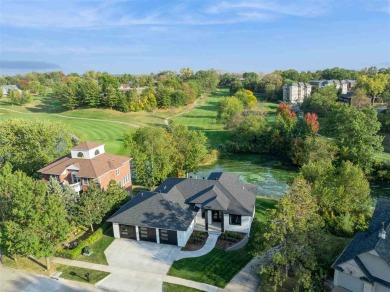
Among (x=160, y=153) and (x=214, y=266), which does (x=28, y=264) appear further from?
(x=160, y=153)

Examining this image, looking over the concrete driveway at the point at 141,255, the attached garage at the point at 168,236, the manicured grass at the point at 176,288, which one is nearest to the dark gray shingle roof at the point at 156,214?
the attached garage at the point at 168,236

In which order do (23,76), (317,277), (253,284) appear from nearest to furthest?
(317,277) → (253,284) → (23,76)

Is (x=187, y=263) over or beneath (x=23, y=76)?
beneath

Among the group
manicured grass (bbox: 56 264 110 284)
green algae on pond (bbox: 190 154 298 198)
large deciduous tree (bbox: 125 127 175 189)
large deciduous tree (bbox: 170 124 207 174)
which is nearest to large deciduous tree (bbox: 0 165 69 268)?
manicured grass (bbox: 56 264 110 284)

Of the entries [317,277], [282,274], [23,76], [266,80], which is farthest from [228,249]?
[23,76]

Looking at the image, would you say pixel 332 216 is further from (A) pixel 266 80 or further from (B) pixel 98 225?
(A) pixel 266 80
